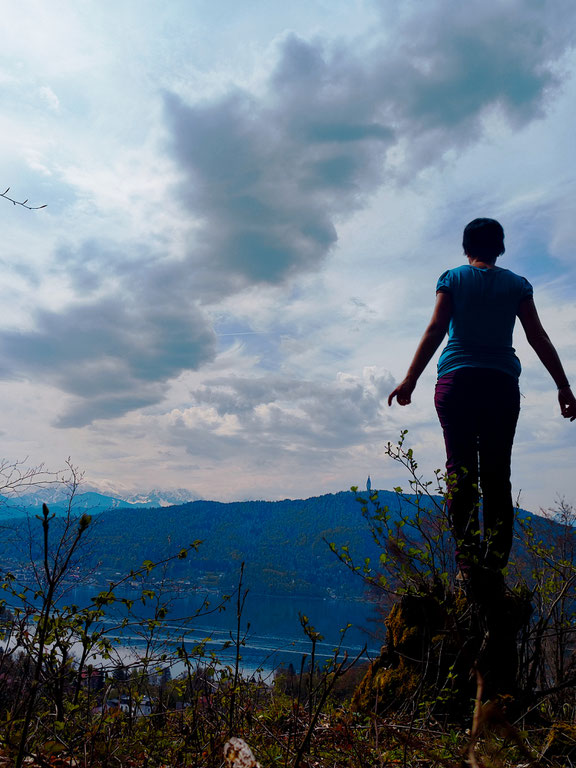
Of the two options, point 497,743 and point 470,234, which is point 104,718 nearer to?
point 497,743

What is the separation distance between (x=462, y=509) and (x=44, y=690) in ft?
9.38

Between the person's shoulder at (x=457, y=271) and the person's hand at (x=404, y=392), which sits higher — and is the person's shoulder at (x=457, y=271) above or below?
above

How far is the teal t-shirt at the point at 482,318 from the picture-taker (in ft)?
12.7

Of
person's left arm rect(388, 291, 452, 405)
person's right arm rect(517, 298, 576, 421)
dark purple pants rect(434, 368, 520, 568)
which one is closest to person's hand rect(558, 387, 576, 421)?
person's right arm rect(517, 298, 576, 421)

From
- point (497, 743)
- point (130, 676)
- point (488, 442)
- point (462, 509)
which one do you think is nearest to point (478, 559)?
point (462, 509)

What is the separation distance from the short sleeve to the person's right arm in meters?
0.59

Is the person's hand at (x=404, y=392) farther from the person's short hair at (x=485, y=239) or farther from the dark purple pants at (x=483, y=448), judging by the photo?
the person's short hair at (x=485, y=239)

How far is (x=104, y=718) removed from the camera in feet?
8.93

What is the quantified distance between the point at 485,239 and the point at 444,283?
554 millimetres

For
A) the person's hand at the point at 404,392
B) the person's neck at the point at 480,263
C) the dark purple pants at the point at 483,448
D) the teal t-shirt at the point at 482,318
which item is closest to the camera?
the dark purple pants at the point at 483,448

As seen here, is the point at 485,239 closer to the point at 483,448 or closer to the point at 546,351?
the point at 546,351

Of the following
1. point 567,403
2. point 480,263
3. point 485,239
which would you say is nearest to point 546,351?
point 567,403

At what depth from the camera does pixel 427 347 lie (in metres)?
4.03

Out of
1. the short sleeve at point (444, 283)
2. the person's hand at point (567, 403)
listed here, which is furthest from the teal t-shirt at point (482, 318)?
the person's hand at point (567, 403)
